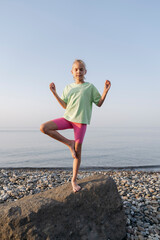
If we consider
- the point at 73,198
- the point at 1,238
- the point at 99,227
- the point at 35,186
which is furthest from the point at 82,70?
the point at 35,186

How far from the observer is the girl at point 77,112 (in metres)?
4.61

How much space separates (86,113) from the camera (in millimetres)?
4703

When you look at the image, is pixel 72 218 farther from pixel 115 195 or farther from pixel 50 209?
pixel 115 195

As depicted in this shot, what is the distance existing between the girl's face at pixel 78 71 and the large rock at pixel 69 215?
8.47 feet

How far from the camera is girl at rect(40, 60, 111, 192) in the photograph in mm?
4613

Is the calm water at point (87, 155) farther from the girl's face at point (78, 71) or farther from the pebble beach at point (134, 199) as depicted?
the girl's face at point (78, 71)

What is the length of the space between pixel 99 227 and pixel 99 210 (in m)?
0.34

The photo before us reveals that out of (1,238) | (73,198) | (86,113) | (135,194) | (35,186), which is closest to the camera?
(1,238)

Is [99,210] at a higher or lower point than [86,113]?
lower

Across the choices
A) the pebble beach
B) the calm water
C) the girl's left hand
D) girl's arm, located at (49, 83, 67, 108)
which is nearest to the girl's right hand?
girl's arm, located at (49, 83, 67, 108)

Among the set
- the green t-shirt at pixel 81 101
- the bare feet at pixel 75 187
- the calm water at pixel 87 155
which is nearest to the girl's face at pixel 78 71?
the green t-shirt at pixel 81 101

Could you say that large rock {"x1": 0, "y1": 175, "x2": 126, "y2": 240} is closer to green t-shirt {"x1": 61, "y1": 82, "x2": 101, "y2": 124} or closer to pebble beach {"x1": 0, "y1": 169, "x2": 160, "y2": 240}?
pebble beach {"x1": 0, "y1": 169, "x2": 160, "y2": 240}

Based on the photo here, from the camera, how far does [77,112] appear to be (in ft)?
15.3

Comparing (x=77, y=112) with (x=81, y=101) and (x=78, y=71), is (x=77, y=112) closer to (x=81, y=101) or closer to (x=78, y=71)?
(x=81, y=101)
